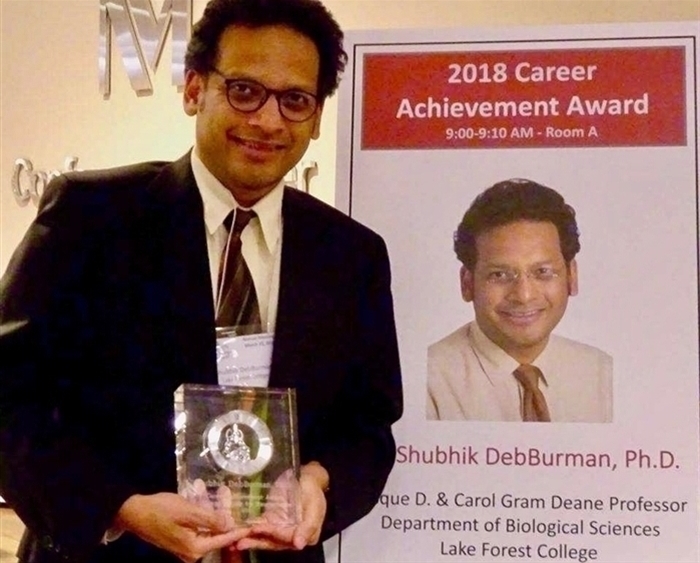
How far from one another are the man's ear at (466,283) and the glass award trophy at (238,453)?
22.0 inches

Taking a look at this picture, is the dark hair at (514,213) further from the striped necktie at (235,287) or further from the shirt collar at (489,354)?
the striped necktie at (235,287)

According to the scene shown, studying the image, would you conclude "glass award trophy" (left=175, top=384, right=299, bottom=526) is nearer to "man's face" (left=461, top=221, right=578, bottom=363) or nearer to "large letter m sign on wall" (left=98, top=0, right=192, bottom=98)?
"man's face" (left=461, top=221, right=578, bottom=363)

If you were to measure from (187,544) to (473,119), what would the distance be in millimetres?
1008

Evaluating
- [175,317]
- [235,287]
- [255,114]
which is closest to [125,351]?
[175,317]

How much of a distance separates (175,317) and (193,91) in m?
0.37

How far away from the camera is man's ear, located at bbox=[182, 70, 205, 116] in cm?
156

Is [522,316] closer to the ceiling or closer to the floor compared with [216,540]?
closer to the ceiling

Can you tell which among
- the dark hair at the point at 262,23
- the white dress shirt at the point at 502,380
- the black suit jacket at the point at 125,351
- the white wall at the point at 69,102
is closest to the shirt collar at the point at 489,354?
the white dress shirt at the point at 502,380

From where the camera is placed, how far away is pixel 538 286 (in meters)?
1.82

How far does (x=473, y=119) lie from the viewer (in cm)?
190

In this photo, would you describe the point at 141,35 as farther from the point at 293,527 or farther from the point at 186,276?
the point at 293,527

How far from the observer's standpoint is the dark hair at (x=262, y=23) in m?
1.53

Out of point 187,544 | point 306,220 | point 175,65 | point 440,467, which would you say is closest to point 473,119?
point 306,220

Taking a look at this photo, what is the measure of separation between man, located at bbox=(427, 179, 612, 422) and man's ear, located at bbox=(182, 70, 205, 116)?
591 millimetres
